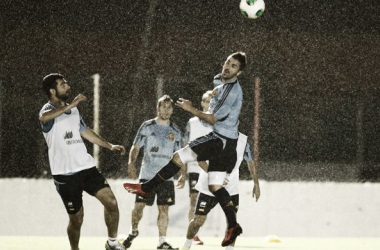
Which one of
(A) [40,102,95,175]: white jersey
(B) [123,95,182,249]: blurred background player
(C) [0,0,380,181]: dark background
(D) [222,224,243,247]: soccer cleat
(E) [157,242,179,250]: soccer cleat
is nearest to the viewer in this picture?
(D) [222,224,243,247]: soccer cleat

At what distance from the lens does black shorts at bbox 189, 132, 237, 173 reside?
24.5 feet

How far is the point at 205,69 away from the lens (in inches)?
647

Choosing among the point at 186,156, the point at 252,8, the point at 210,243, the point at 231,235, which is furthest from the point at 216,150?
the point at 210,243

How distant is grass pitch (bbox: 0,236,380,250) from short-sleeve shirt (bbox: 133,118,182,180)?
1.04 meters

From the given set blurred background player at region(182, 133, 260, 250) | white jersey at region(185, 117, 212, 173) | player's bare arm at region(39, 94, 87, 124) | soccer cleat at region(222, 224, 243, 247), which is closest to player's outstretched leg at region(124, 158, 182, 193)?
soccer cleat at region(222, 224, 243, 247)

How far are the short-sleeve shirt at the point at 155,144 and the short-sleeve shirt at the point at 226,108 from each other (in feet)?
7.21

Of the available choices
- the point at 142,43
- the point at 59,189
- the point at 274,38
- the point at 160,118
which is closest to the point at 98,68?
the point at 142,43

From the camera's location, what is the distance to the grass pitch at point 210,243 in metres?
10.0

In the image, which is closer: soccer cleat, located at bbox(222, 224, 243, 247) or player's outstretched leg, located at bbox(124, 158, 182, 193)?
soccer cleat, located at bbox(222, 224, 243, 247)

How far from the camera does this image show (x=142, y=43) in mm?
17594

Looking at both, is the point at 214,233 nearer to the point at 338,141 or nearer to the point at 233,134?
the point at 338,141

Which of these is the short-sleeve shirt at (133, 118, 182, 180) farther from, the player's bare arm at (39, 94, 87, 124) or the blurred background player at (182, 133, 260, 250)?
the player's bare arm at (39, 94, 87, 124)

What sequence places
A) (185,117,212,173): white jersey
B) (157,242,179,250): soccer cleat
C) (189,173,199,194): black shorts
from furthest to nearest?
(189,173,199,194): black shorts < (185,117,212,173): white jersey < (157,242,179,250): soccer cleat

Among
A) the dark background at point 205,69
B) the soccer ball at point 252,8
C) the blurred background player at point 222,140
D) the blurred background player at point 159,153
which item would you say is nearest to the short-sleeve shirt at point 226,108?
the blurred background player at point 222,140
